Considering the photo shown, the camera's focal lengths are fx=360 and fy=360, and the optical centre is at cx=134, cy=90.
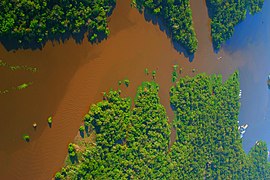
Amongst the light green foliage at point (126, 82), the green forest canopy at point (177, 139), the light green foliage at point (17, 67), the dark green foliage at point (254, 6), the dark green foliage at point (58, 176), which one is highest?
the dark green foliage at point (254, 6)

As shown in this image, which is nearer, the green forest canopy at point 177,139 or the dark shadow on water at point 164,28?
the green forest canopy at point 177,139

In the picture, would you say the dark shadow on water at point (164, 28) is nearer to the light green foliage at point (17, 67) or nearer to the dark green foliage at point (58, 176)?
the light green foliage at point (17, 67)

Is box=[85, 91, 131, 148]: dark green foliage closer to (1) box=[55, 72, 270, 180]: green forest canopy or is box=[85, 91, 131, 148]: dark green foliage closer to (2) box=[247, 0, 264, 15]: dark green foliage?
(1) box=[55, 72, 270, 180]: green forest canopy

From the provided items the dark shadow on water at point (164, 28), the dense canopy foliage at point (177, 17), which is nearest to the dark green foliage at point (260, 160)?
the dark shadow on water at point (164, 28)

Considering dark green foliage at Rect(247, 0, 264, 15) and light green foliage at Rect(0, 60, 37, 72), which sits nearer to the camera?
light green foliage at Rect(0, 60, 37, 72)

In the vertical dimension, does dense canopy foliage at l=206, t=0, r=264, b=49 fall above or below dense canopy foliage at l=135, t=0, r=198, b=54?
above

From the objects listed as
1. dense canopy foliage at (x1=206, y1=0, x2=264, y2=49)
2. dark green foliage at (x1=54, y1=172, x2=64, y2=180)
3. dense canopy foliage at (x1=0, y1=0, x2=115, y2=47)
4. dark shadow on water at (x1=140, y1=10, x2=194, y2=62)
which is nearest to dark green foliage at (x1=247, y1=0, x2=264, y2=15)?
dense canopy foliage at (x1=206, y1=0, x2=264, y2=49)
